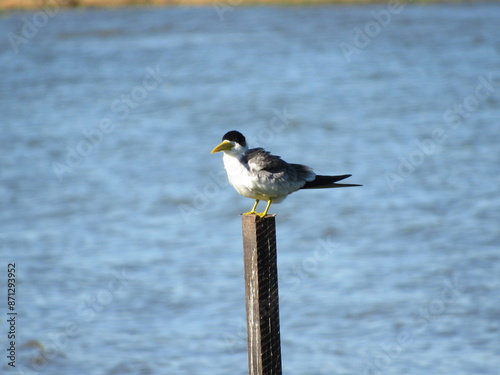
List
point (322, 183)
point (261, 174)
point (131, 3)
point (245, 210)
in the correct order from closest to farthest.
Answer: point (261, 174) < point (322, 183) < point (245, 210) < point (131, 3)

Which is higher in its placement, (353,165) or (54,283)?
(353,165)

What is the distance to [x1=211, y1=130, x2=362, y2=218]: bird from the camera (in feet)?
16.1

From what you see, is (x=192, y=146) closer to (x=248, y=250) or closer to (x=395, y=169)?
(x=395, y=169)

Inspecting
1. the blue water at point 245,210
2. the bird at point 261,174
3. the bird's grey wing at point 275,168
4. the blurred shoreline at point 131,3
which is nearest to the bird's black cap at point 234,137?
the bird at point 261,174

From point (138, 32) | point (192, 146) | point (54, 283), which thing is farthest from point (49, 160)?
point (138, 32)

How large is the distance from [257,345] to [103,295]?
581 cm

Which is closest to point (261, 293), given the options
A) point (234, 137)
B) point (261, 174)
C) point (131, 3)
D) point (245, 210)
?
point (261, 174)

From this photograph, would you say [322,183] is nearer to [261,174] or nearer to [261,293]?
[261,174]

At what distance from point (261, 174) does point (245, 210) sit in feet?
27.9

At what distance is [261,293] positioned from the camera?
4.64 meters

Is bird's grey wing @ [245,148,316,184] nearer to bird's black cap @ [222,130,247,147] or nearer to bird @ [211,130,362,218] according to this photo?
bird @ [211,130,362,218]

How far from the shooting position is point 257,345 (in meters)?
4.68

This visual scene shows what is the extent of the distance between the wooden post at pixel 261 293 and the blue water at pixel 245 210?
11.0 feet

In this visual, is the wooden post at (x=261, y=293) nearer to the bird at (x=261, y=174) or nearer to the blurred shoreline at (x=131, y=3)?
the bird at (x=261, y=174)
